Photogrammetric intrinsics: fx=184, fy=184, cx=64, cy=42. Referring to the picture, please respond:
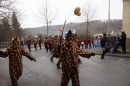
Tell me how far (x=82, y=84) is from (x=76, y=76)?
1.81 m

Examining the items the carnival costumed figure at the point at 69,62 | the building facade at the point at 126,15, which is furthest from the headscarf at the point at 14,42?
the building facade at the point at 126,15

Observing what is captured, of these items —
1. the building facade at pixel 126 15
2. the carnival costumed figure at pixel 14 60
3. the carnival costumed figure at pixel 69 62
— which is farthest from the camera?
the building facade at pixel 126 15

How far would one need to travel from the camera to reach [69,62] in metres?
4.59

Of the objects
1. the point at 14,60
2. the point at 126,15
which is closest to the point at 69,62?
the point at 14,60

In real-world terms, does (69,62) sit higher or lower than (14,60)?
higher

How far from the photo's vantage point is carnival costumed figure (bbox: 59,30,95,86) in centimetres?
454

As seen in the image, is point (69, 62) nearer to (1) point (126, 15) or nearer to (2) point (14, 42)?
(2) point (14, 42)

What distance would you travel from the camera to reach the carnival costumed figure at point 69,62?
4539 mm

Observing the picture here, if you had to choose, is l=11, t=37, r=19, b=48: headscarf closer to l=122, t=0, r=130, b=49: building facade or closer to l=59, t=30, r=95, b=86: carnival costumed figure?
l=59, t=30, r=95, b=86: carnival costumed figure

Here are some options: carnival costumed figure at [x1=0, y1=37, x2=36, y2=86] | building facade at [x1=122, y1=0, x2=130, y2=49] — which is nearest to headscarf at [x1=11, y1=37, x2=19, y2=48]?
carnival costumed figure at [x1=0, y1=37, x2=36, y2=86]

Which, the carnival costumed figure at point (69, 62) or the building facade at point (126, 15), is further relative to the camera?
the building facade at point (126, 15)

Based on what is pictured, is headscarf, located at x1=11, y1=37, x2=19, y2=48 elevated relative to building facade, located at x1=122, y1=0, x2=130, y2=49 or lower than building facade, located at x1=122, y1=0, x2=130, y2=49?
lower

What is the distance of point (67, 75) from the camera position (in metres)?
4.55

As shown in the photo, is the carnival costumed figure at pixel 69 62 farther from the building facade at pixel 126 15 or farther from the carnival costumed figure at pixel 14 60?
the building facade at pixel 126 15
